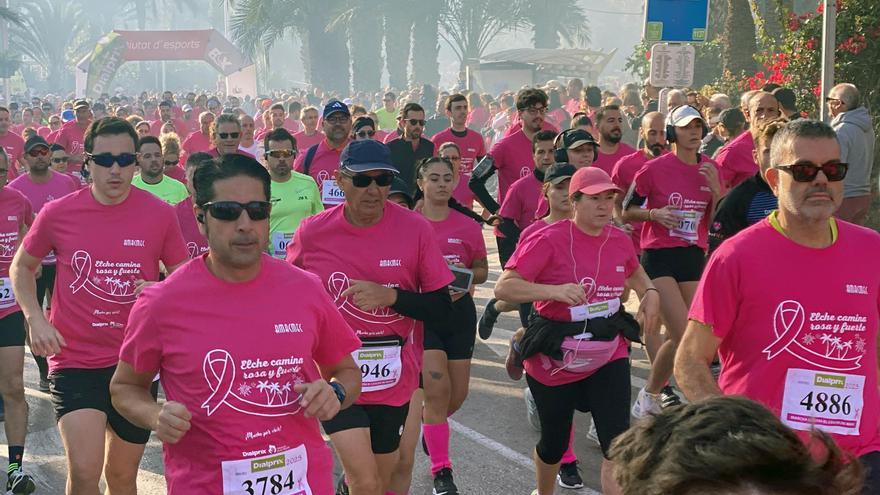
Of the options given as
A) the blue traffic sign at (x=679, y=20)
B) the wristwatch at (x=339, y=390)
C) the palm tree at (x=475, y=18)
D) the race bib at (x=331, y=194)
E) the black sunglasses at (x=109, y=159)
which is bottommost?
the wristwatch at (x=339, y=390)

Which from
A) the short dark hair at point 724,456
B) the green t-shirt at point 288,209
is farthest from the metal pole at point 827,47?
the short dark hair at point 724,456

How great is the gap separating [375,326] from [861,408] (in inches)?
88.9

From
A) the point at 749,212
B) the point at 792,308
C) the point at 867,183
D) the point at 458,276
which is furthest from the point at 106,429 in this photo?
the point at 867,183

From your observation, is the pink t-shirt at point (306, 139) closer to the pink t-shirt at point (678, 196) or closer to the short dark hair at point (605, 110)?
the short dark hair at point (605, 110)

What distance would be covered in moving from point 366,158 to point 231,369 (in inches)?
71.4

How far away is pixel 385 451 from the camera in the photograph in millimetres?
5453

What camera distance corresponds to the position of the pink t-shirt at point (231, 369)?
3.72 m

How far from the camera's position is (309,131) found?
1492 centimetres

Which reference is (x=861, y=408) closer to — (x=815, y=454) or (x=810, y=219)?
(x=810, y=219)

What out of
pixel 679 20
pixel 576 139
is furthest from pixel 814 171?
pixel 679 20

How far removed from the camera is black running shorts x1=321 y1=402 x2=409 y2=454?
17.4ft

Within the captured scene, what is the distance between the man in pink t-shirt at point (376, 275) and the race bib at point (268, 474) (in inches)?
53.6

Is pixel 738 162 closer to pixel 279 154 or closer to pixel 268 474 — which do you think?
pixel 279 154

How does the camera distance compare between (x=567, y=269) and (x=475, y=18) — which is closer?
(x=567, y=269)
